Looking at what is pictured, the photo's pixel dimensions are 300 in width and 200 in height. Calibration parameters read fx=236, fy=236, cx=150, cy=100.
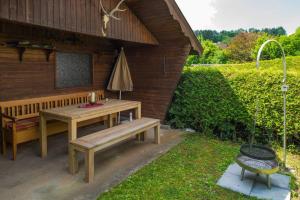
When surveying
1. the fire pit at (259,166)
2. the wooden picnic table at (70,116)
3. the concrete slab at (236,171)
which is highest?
the wooden picnic table at (70,116)

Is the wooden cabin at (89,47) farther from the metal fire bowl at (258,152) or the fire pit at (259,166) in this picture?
the fire pit at (259,166)

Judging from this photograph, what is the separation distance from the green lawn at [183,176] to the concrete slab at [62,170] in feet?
0.72

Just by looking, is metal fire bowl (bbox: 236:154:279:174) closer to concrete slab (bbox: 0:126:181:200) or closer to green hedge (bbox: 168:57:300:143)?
green hedge (bbox: 168:57:300:143)

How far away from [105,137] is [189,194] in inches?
62.0

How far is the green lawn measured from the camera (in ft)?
10.7

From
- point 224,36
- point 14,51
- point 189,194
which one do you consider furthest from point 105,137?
point 224,36

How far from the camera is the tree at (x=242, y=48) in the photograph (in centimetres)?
2272

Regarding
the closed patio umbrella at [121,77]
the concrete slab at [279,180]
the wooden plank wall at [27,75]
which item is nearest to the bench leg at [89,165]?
the concrete slab at [279,180]

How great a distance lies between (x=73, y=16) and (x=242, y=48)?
21.8m

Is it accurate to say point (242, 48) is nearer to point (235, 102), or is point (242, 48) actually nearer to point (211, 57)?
point (211, 57)

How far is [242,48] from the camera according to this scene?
2302cm

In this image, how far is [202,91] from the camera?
5996mm

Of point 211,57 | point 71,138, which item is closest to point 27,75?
point 71,138

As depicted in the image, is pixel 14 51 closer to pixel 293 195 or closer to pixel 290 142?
pixel 293 195
